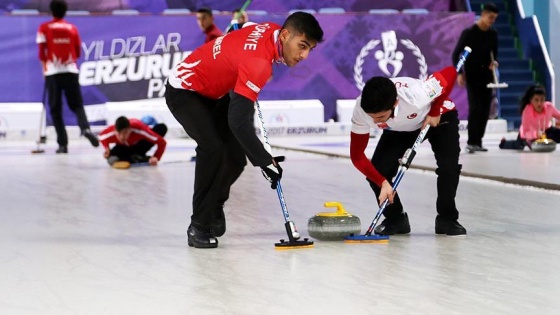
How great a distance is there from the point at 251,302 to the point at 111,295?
1.61 ft

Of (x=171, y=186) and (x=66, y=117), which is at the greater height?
(x=171, y=186)

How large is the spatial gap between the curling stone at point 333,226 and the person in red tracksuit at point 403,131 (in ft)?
0.59

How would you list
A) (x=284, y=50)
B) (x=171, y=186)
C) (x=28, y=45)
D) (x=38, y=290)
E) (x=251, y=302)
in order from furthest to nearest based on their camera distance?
(x=28, y=45)
(x=171, y=186)
(x=284, y=50)
(x=38, y=290)
(x=251, y=302)

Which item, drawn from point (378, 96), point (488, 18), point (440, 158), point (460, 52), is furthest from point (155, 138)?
point (378, 96)

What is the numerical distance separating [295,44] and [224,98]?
70 centimetres

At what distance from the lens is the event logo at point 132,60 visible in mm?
15594

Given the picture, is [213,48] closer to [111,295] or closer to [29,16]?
[111,295]

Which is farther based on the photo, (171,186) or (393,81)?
(171,186)

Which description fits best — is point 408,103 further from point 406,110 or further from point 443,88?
point 443,88

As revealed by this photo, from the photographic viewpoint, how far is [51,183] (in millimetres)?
8469

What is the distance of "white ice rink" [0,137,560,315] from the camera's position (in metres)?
3.60

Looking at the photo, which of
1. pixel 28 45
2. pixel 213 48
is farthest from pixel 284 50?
pixel 28 45

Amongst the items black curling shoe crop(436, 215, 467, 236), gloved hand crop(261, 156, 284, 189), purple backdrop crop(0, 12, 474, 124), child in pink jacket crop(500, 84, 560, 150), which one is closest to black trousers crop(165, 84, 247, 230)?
gloved hand crop(261, 156, 284, 189)

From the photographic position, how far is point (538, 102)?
1170 centimetres
